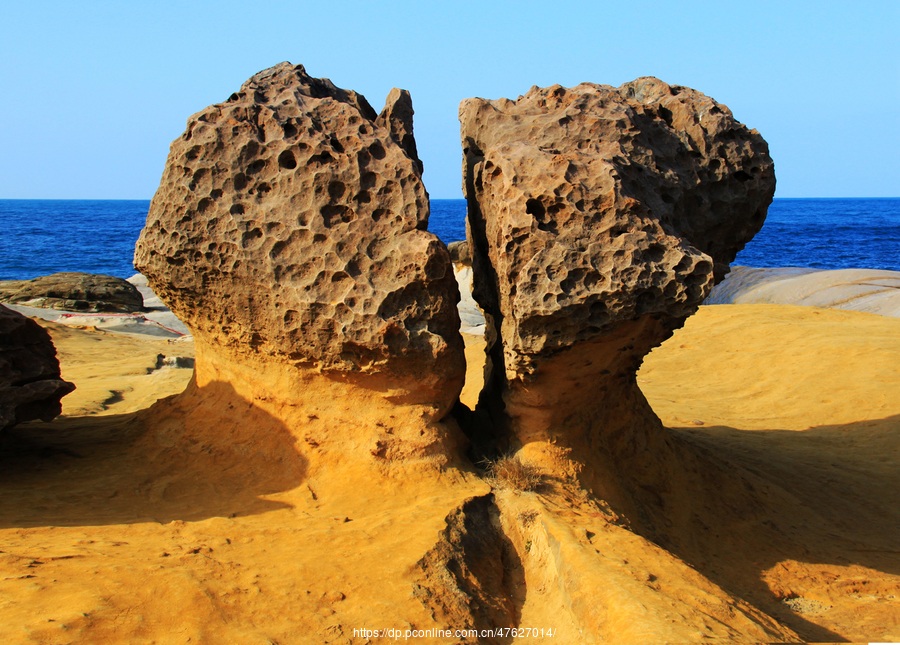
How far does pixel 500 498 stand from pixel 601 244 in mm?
1518

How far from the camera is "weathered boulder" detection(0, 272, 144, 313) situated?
1349cm

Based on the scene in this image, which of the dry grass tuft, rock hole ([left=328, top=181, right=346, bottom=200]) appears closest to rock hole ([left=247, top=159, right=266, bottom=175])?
rock hole ([left=328, top=181, right=346, bottom=200])

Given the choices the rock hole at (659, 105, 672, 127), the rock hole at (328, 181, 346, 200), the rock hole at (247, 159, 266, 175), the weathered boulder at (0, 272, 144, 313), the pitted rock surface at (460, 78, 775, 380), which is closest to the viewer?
the pitted rock surface at (460, 78, 775, 380)

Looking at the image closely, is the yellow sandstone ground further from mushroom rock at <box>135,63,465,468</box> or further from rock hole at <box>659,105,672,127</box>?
rock hole at <box>659,105,672,127</box>

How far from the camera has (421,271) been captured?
11.9 feet

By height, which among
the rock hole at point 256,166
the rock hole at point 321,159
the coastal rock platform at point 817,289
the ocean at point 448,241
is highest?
the rock hole at point 321,159

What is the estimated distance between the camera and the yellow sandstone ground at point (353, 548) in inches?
104

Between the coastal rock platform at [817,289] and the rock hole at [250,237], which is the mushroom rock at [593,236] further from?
the coastal rock platform at [817,289]

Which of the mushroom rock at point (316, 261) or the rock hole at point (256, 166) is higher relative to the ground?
the rock hole at point (256, 166)

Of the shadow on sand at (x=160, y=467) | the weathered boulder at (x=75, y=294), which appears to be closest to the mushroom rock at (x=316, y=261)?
the shadow on sand at (x=160, y=467)

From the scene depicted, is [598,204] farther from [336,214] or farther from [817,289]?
[817,289]

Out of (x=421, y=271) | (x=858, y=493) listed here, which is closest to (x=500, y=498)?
(x=421, y=271)

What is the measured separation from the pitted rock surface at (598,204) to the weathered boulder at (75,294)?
11913 millimetres

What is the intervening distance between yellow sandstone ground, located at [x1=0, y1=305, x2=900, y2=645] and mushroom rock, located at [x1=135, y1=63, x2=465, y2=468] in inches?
15.0
